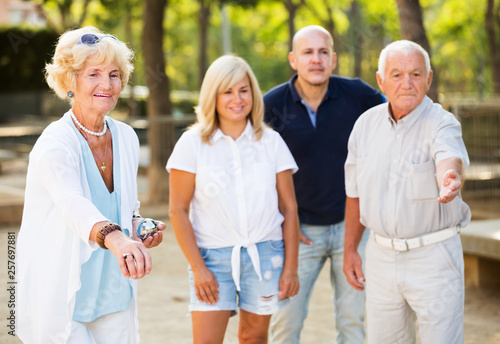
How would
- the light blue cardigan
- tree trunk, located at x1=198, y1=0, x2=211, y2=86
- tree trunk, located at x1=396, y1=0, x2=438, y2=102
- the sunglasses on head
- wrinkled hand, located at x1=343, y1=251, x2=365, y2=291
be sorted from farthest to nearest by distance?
tree trunk, located at x1=198, y1=0, x2=211, y2=86 → tree trunk, located at x1=396, y1=0, x2=438, y2=102 → wrinkled hand, located at x1=343, y1=251, x2=365, y2=291 → the sunglasses on head → the light blue cardigan

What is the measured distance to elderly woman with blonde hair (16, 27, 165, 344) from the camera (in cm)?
299

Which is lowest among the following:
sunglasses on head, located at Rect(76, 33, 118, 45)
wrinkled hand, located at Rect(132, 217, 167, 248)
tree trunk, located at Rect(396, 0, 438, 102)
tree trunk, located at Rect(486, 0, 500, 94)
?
wrinkled hand, located at Rect(132, 217, 167, 248)

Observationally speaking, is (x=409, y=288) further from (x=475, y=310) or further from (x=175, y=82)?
(x=175, y=82)

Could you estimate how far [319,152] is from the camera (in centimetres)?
497

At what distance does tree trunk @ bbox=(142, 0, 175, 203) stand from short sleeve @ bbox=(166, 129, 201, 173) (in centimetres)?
841

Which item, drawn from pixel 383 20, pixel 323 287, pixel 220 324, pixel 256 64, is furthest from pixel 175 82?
pixel 220 324

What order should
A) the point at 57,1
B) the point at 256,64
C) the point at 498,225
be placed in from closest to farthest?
the point at 498,225 < the point at 57,1 < the point at 256,64

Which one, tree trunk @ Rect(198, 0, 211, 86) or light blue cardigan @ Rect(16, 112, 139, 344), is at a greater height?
tree trunk @ Rect(198, 0, 211, 86)

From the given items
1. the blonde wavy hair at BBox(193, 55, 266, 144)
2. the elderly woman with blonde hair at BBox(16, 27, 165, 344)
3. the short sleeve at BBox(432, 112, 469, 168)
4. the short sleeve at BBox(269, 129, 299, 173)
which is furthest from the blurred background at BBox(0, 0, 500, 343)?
the short sleeve at BBox(432, 112, 469, 168)

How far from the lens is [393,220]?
392 cm

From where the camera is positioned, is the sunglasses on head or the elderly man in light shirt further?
the elderly man in light shirt

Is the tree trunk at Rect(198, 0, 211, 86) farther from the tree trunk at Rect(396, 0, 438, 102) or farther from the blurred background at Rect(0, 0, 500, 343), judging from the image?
the tree trunk at Rect(396, 0, 438, 102)

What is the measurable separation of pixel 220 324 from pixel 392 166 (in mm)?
1272

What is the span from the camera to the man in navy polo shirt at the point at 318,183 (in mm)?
4965
